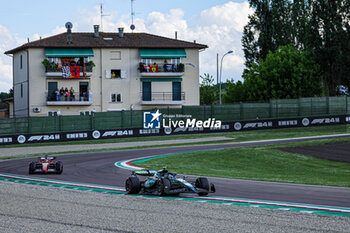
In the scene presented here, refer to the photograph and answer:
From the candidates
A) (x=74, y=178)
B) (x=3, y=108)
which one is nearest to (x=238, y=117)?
(x=74, y=178)

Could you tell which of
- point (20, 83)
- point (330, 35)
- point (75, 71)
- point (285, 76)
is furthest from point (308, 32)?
point (20, 83)

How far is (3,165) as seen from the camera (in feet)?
98.8

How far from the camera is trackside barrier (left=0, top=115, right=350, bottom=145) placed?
4666 cm

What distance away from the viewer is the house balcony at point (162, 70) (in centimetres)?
6319

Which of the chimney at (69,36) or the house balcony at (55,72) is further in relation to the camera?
the chimney at (69,36)

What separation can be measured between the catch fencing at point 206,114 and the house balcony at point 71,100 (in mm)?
11554

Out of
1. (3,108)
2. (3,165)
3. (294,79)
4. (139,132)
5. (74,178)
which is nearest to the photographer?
(74,178)

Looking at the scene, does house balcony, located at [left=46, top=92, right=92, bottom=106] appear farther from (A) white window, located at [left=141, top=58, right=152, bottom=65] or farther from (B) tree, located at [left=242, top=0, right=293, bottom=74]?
(B) tree, located at [left=242, top=0, right=293, bottom=74]

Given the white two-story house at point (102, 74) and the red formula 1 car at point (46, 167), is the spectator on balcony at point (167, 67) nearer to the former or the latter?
the white two-story house at point (102, 74)

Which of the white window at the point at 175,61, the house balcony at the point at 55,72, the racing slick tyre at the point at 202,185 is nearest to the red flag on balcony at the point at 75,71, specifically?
the house balcony at the point at 55,72

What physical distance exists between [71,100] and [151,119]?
14.0m

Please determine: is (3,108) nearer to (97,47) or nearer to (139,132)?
(97,47)

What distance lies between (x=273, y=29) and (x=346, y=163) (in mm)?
42038

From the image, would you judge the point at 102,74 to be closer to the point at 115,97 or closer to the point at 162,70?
the point at 115,97
